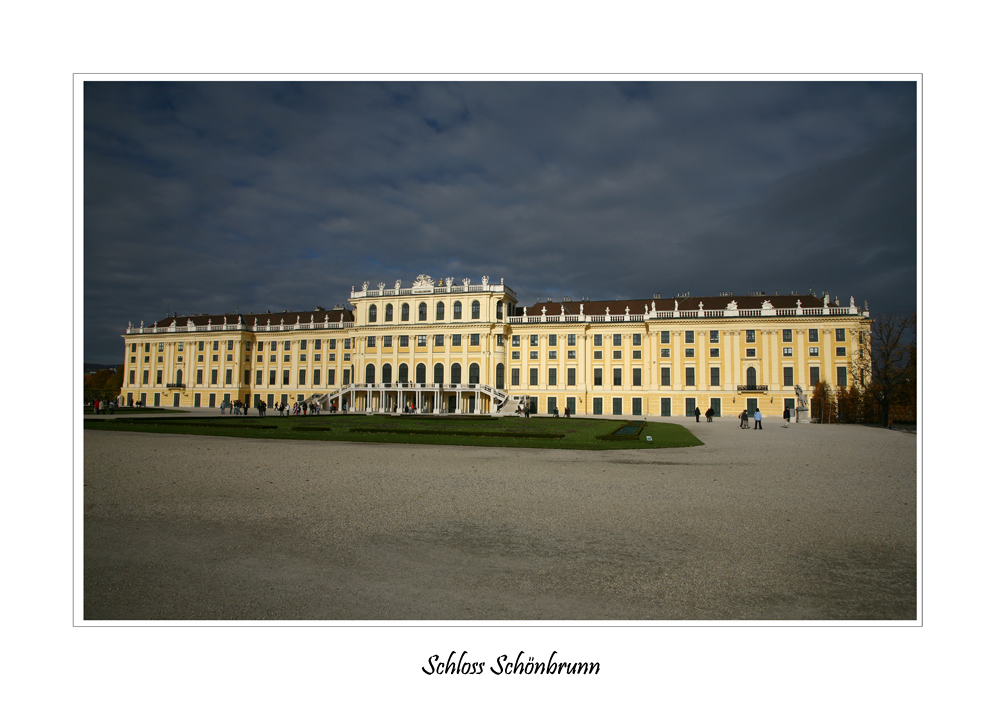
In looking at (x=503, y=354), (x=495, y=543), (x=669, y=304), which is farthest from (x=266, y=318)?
(x=495, y=543)

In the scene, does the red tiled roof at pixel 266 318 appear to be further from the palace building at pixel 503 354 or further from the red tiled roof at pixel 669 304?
the red tiled roof at pixel 669 304

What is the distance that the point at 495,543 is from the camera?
757cm

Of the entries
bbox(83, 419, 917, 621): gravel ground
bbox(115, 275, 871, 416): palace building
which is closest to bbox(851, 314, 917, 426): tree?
bbox(115, 275, 871, 416): palace building

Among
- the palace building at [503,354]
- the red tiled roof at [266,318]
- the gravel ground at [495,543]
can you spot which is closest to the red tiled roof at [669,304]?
the palace building at [503,354]

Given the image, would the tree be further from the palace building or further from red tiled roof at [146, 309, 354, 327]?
red tiled roof at [146, 309, 354, 327]

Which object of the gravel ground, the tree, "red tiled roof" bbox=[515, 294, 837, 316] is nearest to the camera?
the gravel ground

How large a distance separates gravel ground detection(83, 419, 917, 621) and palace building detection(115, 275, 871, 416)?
141 feet

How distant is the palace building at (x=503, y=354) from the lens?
188 feet

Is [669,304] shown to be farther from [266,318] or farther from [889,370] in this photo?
[266,318]

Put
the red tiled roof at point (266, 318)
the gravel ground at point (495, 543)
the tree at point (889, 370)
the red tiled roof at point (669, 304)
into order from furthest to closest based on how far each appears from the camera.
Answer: the red tiled roof at point (266, 318)
the red tiled roof at point (669, 304)
the tree at point (889, 370)
the gravel ground at point (495, 543)

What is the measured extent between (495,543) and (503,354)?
5972 cm

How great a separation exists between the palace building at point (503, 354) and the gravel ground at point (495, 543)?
43.0 m

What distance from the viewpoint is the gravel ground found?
555cm
